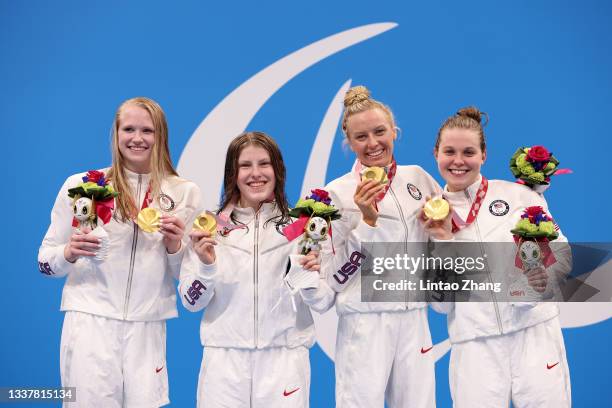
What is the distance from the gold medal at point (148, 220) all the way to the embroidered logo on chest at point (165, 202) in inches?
8.8

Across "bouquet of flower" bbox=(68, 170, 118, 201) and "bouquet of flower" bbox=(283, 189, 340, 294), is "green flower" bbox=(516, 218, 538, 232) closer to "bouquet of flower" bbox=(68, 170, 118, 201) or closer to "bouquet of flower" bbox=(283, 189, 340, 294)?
"bouquet of flower" bbox=(283, 189, 340, 294)

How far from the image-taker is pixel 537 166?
3.64 metres

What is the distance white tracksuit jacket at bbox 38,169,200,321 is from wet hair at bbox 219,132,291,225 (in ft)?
1.03

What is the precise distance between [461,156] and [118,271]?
172 centimetres

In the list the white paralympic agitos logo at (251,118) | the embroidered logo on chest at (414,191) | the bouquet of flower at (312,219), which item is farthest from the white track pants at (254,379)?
the white paralympic agitos logo at (251,118)

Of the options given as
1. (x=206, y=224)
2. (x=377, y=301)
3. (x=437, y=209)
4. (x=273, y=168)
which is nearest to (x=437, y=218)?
(x=437, y=209)

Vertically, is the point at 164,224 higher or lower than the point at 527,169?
lower

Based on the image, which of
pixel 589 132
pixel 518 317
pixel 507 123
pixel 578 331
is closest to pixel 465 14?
pixel 507 123

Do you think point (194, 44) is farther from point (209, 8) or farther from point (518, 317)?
point (518, 317)

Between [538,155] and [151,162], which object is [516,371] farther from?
[151,162]

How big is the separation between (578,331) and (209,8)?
3.56 meters

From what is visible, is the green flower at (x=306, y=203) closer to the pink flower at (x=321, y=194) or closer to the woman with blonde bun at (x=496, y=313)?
the pink flower at (x=321, y=194)

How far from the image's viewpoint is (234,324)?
11.3ft

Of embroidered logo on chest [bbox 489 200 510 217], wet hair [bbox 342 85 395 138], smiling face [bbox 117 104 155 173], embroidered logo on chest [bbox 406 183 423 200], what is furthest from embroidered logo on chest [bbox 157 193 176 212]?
embroidered logo on chest [bbox 489 200 510 217]
